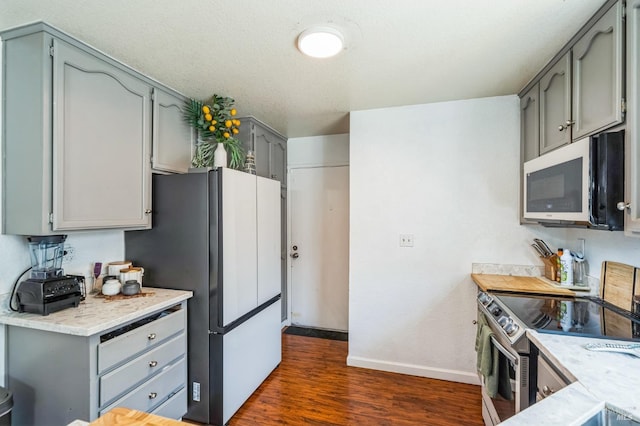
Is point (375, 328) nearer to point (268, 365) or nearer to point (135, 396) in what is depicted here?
point (268, 365)

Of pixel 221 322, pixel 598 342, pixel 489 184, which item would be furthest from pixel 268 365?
pixel 489 184

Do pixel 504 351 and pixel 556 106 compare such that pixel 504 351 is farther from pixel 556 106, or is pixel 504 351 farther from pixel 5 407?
pixel 5 407

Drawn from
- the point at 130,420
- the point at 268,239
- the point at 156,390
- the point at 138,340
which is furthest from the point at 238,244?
the point at 130,420

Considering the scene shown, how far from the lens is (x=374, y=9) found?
1314mm

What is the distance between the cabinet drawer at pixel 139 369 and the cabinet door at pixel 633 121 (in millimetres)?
2368

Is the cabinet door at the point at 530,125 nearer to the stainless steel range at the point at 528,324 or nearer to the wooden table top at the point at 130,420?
the stainless steel range at the point at 528,324

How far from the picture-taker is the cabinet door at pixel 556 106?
1612 millimetres

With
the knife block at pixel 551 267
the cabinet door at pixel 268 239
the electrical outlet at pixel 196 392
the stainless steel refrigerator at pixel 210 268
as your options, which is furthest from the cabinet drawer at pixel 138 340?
the knife block at pixel 551 267

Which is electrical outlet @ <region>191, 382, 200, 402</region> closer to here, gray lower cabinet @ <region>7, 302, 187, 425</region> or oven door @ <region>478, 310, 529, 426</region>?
gray lower cabinet @ <region>7, 302, 187, 425</region>

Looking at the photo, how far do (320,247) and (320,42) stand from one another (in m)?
2.38

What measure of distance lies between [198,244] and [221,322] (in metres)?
0.54

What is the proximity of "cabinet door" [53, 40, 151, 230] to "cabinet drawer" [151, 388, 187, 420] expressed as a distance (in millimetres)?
1105

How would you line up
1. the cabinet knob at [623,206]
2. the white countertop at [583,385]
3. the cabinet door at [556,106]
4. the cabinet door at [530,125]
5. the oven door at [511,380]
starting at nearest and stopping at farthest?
1. the white countertop at [583,385]
2. the cabinet knob at [623,206]
3. the oven door at [511,380]
4. the cabinet door at [556,106]
5. the cabinet door at [530,125]

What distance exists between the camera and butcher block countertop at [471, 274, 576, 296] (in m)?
1.86
